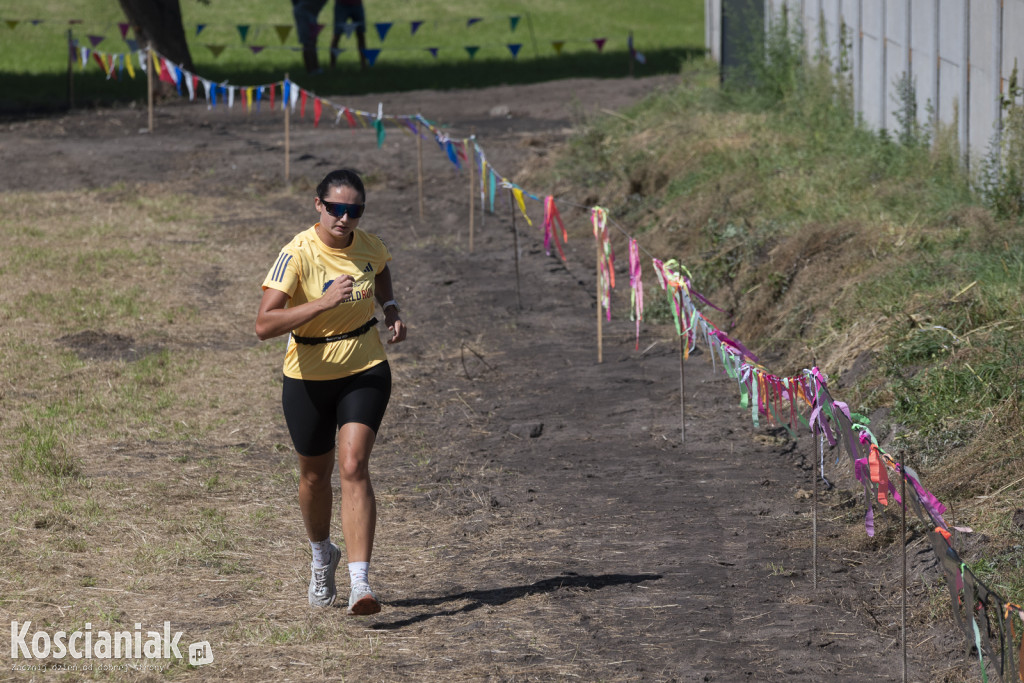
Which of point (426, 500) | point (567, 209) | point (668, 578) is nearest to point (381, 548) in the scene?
point (426, 500)

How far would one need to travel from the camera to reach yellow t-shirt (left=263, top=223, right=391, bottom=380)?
5613 millimetres

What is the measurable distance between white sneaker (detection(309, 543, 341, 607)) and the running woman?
9.0 inches

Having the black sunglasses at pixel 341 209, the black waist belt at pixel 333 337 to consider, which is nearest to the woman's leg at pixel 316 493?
the black waist belt at pixel 333 337

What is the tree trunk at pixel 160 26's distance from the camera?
24156 millimetres

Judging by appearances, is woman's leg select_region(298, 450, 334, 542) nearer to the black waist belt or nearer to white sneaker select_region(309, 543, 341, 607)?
white sneaker select_region(309, 543, 341, 607)

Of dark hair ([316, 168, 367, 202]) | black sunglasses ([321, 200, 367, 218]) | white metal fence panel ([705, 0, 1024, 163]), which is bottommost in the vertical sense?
black sunglasses ([321, 200, 367, 218])

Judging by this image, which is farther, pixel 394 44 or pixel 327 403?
pixel 394 44

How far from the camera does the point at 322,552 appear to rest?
5840mm

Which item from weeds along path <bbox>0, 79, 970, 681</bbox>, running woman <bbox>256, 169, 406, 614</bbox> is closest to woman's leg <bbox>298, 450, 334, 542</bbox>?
running woman <bbox>256, 169, 406, 614</bbox>

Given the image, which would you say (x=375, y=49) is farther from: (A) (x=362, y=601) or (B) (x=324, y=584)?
(A) (x=362, y=601)

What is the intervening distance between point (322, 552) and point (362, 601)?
1.31ft

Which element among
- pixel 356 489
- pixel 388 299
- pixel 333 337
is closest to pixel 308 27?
pixel 388 299

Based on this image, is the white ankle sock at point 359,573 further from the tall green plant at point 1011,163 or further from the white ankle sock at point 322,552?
the tall green plant at point 1011,163

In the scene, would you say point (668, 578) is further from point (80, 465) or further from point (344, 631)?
point (80, 465)
